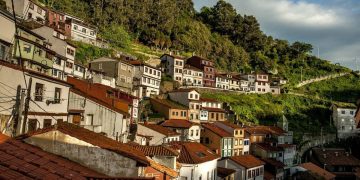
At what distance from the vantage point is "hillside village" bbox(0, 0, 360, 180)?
517 inches

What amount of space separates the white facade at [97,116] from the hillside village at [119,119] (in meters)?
0.08

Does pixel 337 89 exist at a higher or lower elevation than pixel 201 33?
lower

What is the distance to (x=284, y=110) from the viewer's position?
9894 centimetres

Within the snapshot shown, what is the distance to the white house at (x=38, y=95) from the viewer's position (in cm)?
2136

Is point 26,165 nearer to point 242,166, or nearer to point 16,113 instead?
point 16,113

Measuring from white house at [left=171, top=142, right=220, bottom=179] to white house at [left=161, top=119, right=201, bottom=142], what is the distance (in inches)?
543

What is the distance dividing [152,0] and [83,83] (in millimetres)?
90732

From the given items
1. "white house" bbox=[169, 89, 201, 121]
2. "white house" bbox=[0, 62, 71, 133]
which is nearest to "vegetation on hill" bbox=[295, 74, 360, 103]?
"white house" bbox=[169, 89, 201, 121]

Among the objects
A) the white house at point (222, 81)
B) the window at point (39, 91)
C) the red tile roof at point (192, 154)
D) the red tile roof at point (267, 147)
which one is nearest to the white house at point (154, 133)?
the red tile roof at point (192, 154)

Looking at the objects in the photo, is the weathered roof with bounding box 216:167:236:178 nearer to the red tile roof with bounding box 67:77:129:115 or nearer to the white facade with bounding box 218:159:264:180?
the white facade with bounding box 218:159:264:180

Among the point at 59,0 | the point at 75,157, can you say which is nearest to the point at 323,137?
the point at 59,0

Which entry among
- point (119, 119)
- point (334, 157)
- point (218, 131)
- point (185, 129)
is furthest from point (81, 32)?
point (334, 157)

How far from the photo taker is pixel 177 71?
9075cm

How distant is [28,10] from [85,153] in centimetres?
6534
